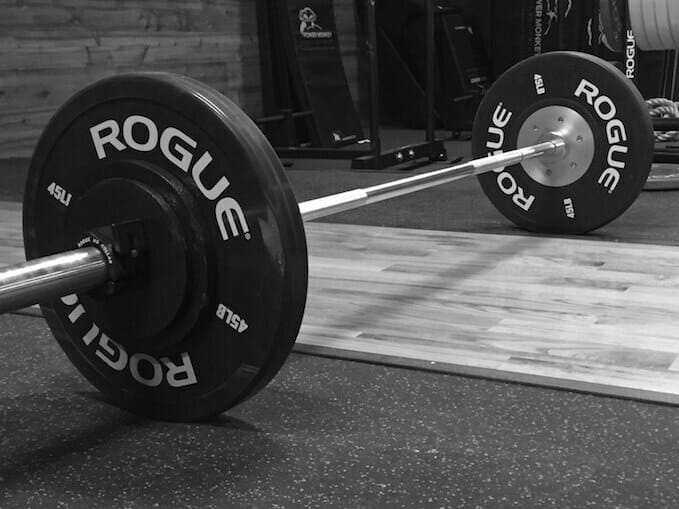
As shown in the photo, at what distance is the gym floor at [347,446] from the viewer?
84 cm

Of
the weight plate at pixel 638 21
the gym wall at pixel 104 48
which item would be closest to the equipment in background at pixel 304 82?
the gym wall at pixel 104 48

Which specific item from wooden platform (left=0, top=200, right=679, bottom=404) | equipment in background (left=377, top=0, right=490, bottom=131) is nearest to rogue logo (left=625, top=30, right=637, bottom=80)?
equipment in background (left=377, top=0, right=490, bottom=131)

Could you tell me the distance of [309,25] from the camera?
151 inches

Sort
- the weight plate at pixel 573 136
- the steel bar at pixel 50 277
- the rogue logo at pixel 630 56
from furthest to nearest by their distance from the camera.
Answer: the rogue logo at pixel 630 56 → the weight plate at pixel 573 136 → the steel bar at pixel 50 277

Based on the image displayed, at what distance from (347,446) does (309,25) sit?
10.3ft

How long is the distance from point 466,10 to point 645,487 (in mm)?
4220

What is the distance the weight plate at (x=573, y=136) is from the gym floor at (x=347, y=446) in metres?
0.90

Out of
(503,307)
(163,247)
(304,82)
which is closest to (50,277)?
(163,247)

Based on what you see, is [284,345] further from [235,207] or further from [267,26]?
[267,26]

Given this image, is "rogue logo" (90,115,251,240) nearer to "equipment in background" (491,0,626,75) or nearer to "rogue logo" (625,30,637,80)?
"rogue logo" (625,30,637,80)

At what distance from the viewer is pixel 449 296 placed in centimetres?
153

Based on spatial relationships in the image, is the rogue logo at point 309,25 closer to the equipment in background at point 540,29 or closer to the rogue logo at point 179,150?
the equipment in background at point 540,29

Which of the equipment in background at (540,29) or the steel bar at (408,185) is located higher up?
the equipment in background at (540,29)

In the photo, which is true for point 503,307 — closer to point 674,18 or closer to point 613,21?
point 674,18
